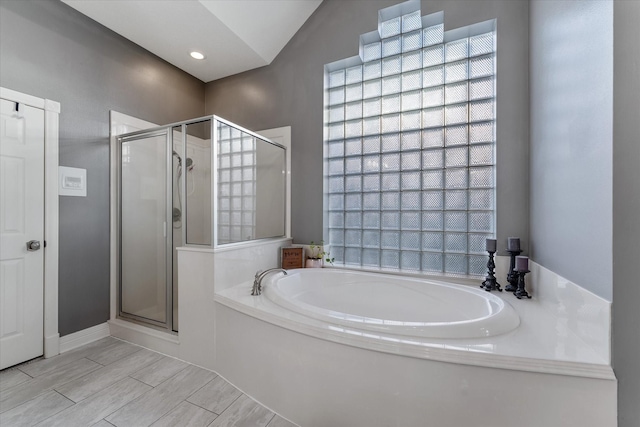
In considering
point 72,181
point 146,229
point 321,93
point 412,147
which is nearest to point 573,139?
point 412,147

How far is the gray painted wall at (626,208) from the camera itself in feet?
3.00

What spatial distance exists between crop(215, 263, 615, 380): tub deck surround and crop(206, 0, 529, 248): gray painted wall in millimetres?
775

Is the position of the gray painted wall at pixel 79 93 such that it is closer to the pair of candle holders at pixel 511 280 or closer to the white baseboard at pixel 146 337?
the white baseboard at pixel 146 337

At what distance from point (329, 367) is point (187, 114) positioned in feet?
9.84

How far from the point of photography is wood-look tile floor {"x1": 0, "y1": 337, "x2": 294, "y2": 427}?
1.40 m

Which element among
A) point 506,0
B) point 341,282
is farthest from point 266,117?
point 506,0

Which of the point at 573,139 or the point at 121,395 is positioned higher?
the point at 573,139

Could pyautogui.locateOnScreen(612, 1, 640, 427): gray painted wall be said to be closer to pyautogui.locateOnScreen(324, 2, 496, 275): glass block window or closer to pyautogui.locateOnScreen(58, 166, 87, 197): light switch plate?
pyautogui.locateOnScreen(324, 2, 496, 275): glass block window

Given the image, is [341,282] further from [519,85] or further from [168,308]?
[519,85]

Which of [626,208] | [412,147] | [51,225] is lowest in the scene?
[51,225]

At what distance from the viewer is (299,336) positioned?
134 centimetres

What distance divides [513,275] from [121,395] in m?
2.56

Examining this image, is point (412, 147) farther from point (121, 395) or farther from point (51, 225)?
point (51, 225)

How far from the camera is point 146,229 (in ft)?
7.66
